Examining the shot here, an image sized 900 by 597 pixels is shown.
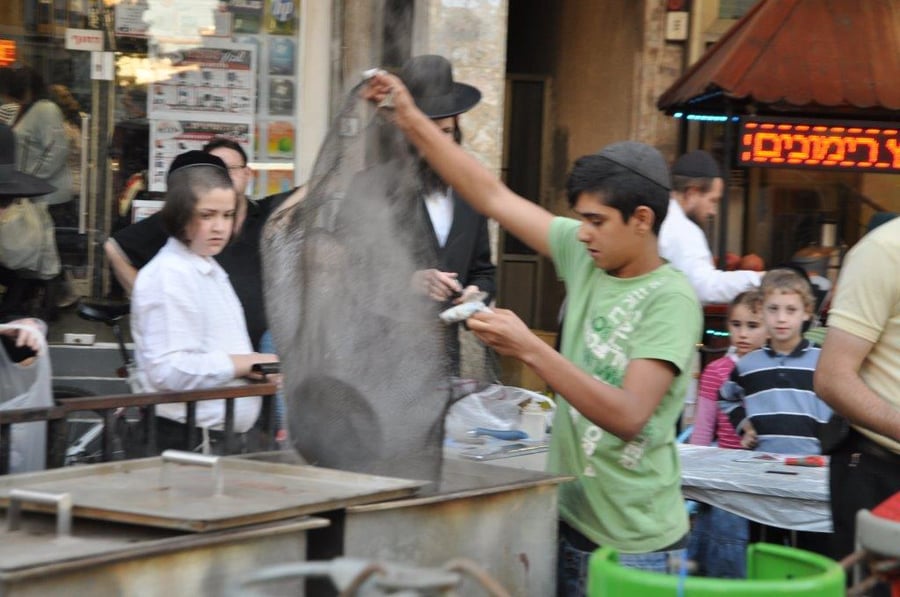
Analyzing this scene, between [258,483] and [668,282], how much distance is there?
1.01 m

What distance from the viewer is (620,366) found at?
9.61 feet

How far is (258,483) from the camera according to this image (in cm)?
266

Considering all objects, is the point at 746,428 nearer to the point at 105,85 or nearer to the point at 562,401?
the point at 562,401

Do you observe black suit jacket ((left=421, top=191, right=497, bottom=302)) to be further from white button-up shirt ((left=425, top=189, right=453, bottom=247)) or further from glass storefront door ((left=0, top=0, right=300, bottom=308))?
glass storefront door ((left=0, top=0, right=300, bottom=308))

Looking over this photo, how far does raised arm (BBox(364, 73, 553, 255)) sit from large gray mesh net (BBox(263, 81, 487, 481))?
131 millimetres

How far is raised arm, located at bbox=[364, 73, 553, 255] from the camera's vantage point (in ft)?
10.6

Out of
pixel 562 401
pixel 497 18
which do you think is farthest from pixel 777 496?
pixel 497 18

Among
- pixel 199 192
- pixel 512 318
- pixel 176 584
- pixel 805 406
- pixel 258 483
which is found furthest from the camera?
pixel 805 406

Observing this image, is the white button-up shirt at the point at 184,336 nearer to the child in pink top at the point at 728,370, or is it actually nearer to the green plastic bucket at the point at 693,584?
the green plastic bucket at the point at 693,584

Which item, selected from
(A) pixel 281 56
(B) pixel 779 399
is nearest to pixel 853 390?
(B) pixel 779 399

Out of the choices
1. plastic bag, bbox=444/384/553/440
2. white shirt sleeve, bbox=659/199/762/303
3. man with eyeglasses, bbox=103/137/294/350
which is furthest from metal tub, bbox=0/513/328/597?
white shirt sleeve, bbox=659/199/762/303

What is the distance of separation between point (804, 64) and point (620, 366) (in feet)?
20.6

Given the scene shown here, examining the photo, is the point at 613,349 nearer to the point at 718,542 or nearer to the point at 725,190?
the point at 718,542

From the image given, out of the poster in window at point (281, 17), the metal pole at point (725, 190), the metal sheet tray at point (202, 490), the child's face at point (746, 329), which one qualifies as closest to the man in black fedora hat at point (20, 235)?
the poster in window at point (281, 17)
